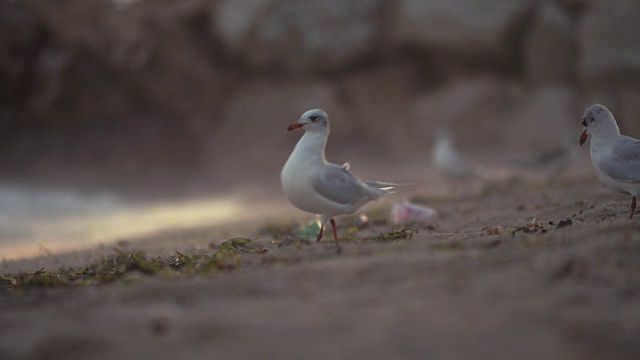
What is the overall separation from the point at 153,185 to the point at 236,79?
300 centimetres

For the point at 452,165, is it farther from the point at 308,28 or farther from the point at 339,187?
the point at 339,187

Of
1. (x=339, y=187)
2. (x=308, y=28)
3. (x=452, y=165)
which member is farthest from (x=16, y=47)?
(x=339, y=187)

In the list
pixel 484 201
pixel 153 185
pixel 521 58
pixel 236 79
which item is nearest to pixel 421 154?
pixel 521 58

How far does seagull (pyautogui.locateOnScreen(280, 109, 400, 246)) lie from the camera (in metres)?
5.20

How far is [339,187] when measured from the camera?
5.32 m

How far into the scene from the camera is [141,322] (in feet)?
9.82

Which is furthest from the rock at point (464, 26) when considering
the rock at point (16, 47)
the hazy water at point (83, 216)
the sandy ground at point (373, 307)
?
the sandy ground at point (373, 307)

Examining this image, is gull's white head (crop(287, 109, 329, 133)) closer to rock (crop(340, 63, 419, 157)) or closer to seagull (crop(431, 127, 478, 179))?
seagull (crop(431, 127, 478, 179))

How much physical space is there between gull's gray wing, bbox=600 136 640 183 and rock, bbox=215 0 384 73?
38.4ft

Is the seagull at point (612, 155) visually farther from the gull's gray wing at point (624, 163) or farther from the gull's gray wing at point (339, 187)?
the gull's gray wing at point (339, 187)

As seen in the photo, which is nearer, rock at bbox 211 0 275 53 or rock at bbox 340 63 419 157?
rock at bbox 211 0 275 53

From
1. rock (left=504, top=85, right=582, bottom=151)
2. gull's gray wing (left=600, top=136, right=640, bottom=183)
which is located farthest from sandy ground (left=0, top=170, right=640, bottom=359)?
rock (left=504, top=85, right=582, bottom=151)

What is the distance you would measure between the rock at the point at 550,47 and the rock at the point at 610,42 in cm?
38

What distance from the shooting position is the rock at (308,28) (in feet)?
54.9
